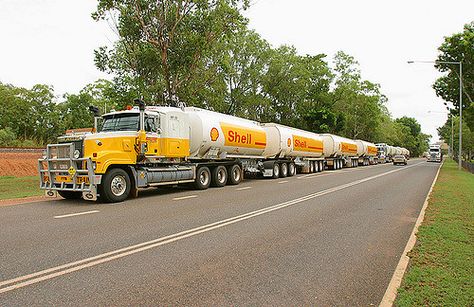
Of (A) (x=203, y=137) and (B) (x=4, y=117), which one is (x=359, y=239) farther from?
(B) (x=4, y=117)

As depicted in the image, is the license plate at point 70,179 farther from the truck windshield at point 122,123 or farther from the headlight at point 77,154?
the truck windshield at point 122,123

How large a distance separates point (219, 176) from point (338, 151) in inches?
919

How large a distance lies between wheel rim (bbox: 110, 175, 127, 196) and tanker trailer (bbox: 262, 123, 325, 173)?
12591 mm

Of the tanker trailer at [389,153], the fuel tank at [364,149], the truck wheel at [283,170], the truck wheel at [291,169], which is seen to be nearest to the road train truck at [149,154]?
the truck wheel at [283,170]

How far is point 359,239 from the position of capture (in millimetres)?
7590

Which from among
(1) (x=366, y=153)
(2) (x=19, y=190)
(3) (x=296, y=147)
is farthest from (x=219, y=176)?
(1) (x=366, y=153)

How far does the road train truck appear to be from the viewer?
40.9 feet

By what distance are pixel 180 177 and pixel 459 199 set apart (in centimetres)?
1053

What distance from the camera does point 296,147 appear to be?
93.6 ft

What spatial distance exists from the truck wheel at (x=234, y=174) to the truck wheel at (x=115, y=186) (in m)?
7.33

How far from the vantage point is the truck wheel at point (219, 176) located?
18.5 metres

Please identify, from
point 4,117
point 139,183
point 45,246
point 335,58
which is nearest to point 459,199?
point 139,183

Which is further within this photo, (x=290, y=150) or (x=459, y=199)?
(x=290, y=150)

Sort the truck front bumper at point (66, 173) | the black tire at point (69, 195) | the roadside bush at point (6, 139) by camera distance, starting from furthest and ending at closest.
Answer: the roadside bush at point (6, 139)
the black tire at point (69, 195)
the truck front bumper at point (66, 173)
